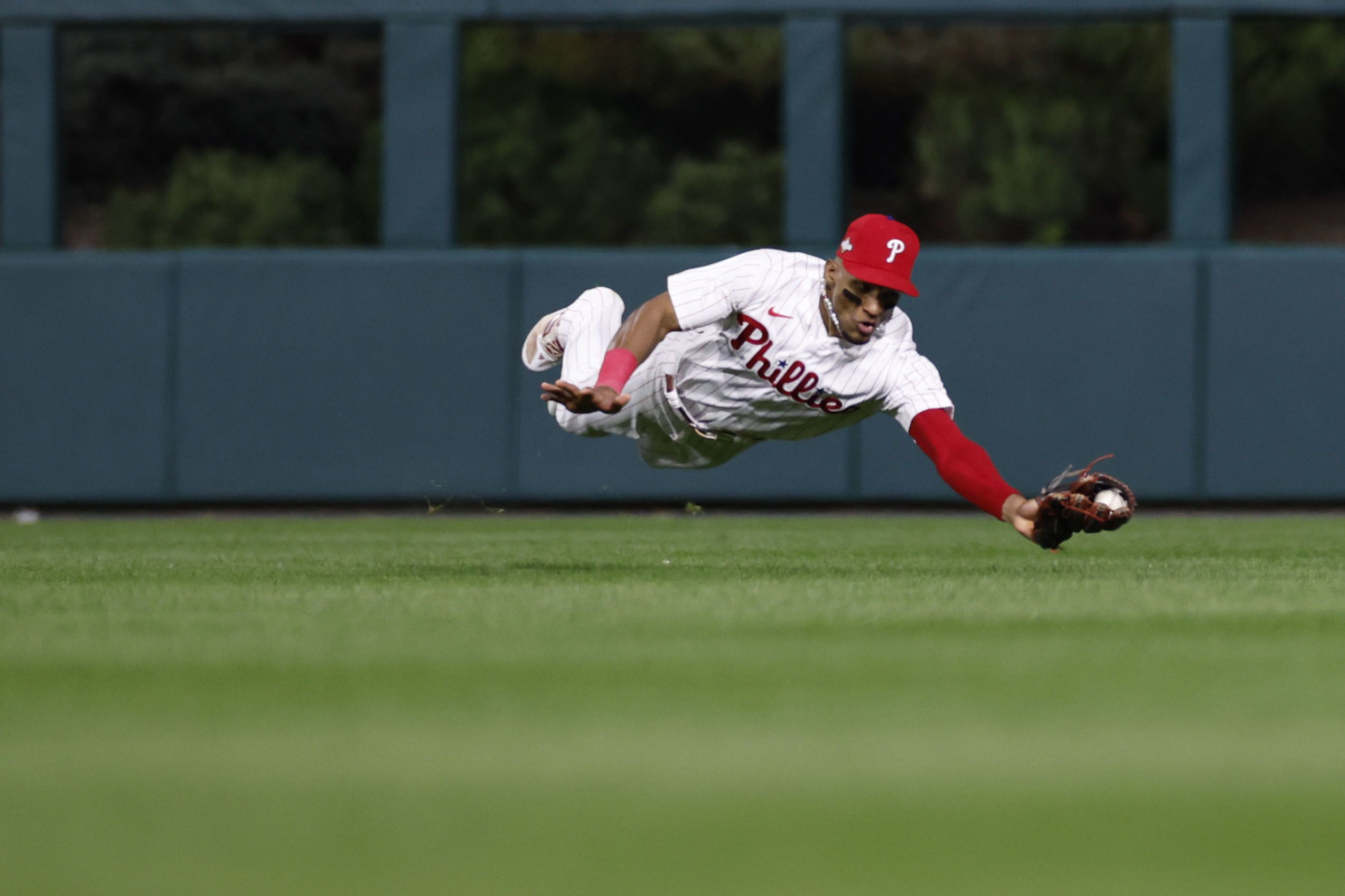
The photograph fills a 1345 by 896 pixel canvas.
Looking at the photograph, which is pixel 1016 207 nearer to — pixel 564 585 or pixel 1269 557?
pixel 1269 557

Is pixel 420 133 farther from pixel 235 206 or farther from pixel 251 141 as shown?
pixel 235 206

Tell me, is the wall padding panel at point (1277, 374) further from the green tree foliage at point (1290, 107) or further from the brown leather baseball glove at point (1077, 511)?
the brown leather baseball glove at point (1077, 511)

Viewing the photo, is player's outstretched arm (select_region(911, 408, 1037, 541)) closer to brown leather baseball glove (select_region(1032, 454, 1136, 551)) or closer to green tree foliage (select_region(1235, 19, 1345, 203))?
brown leather baseball glove (select_region(1032, 454, 1136, 551))

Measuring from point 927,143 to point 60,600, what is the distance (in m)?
6.54

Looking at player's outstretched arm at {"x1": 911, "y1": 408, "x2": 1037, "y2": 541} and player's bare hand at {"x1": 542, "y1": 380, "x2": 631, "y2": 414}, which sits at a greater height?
player's bare hand at {"x1": 542, "y1": 380, "x2": 631, "y2": 414}

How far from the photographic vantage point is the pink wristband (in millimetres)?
4891

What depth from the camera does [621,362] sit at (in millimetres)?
4965

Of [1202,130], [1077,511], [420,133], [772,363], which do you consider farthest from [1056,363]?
[1077,511]

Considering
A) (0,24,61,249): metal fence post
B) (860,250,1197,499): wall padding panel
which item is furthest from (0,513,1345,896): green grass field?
(0,24,61,249): metal fence post

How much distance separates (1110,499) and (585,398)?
1540 mm

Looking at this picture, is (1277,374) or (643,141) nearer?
(1277,374)

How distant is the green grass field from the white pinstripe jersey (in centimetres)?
74

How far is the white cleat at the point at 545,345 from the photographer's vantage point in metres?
5.73

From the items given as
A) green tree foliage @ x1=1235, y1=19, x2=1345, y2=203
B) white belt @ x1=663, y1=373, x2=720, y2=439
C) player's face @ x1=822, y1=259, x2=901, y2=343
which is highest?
green tree foliage @ x1=1235, y1=19, x2=1345, y2=203
